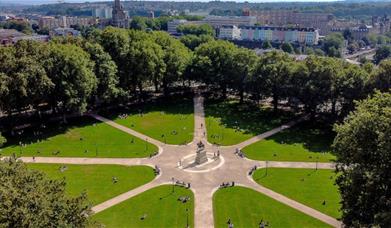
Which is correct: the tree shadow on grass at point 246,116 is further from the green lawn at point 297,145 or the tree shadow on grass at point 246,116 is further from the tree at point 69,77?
the tree at point 69,77

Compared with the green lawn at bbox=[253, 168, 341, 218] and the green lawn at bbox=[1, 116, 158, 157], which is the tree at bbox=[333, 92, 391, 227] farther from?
the green lawn at bbox=[1, 116, 158, 157]

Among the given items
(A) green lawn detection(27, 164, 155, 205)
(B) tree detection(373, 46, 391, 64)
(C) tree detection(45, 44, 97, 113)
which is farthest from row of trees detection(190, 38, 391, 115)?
(B) tree detection(373, 46, 391, 64)

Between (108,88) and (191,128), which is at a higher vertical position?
(108,88)

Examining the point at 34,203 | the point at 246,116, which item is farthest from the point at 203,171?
the point at 34,203

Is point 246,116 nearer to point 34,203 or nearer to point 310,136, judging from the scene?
point 310,136

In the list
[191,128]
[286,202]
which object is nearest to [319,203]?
[286,202]

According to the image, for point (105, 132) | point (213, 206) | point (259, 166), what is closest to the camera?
point (213, 206)

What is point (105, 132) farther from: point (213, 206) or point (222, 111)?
point (213, 206)

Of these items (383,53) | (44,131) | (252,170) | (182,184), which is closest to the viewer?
(182,184)
